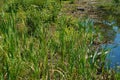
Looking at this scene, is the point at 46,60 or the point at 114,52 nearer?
the point at 46,60

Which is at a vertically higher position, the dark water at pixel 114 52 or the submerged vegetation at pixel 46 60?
the submerged vegetation at pixel 46 60

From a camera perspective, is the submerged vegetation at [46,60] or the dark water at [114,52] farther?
the dark water at [114,52]

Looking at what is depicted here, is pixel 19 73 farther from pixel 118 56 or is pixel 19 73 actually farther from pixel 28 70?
pixel 118 56

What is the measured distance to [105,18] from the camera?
14922 mm

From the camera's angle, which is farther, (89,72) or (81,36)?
(81,36)

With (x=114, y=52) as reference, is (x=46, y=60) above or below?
above

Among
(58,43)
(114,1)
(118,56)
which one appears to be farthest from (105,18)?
(58,43)

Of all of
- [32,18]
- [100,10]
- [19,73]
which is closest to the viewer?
[19,73]

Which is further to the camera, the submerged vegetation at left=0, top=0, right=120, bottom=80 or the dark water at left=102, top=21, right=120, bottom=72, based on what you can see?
the dark water at left=102, top=21, right=120, bottom=72

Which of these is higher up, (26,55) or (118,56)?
(26,55)

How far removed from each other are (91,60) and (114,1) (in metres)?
12.5

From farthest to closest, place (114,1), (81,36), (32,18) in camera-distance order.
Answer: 1. (114,1)
2. (32,18)
3. (81,36)

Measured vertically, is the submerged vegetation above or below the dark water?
above

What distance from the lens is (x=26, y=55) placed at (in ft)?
22.4
